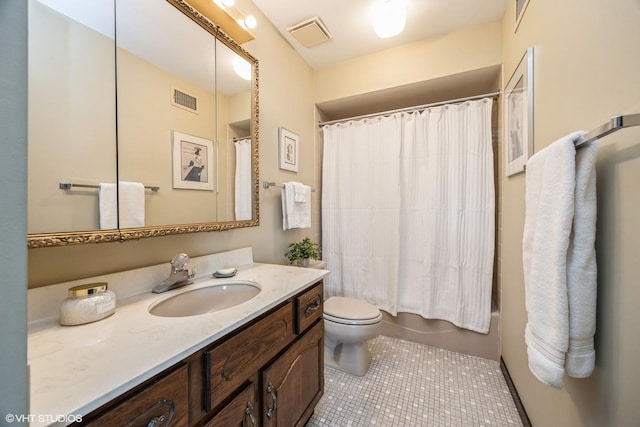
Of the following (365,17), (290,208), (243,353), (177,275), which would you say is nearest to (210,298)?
(177,275)

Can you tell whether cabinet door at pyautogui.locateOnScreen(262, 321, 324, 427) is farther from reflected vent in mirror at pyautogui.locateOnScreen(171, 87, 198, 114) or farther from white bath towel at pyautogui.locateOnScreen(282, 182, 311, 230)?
reflected vent in mirror at pyautogui.locateOnScreen(171, 87, 198, 114)

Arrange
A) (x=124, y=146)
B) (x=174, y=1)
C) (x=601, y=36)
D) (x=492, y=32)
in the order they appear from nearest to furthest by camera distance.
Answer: (x=601, y=36) < (x=124, y=146) < (x=174, y=1) < (x=492, y=32)

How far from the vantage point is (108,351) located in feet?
1.90

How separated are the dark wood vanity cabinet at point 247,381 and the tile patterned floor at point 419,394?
30 centimetres

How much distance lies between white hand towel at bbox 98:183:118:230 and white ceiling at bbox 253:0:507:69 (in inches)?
59.9

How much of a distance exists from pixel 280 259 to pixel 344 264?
692 mm

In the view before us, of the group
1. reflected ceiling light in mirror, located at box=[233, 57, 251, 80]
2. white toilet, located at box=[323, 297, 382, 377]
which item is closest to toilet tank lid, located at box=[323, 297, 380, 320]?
white toilet, located at box=[323, 297, 382, 377]

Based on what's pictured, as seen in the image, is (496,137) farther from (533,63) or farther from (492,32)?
(533,63)

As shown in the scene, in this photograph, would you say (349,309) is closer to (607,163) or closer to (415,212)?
(415,212)

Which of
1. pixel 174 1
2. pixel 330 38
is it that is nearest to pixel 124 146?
pixel 174 1

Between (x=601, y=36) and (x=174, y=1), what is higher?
(x=174, y=1)

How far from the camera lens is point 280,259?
1.86 m

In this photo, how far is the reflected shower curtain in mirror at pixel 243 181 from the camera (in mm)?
1435

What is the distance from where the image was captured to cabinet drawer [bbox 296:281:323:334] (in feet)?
3.49
